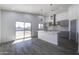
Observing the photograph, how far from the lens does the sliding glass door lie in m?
2.01

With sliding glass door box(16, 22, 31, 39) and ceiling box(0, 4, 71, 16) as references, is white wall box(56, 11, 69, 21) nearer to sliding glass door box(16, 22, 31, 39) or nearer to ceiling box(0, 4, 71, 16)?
ceiling box(0, 4, 71, 16)

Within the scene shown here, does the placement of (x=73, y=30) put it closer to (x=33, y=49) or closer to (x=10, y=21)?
(x=33, y=49)

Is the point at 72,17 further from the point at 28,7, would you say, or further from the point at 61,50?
the point at 28,7

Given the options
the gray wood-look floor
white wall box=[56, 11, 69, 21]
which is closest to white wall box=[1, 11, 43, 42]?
the gray wood-look floor

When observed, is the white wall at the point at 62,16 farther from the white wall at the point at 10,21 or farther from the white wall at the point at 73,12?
the white wall at the point at 10,21

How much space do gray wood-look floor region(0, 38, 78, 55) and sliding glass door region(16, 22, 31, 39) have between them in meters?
0.15

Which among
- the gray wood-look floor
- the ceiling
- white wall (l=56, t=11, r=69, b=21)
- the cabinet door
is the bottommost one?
the gray wood-look floor

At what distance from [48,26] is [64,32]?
41 centimetres

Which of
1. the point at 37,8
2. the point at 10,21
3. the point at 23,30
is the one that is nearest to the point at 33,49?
the point at 23,30

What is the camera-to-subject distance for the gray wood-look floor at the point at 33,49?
1.99 m

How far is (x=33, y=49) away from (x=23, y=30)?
20.5 inches
